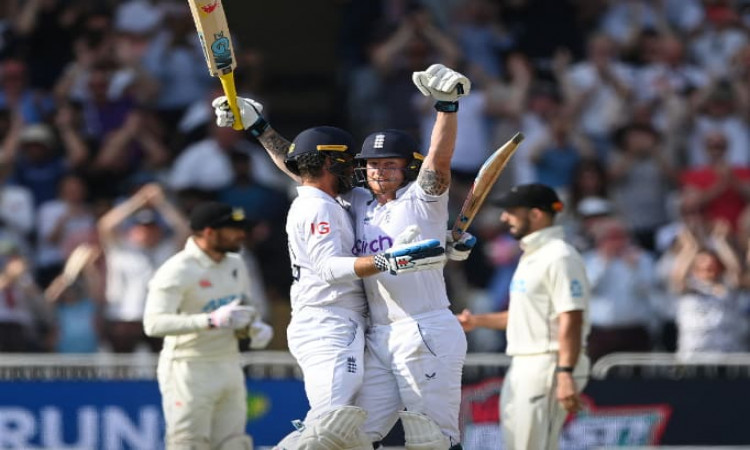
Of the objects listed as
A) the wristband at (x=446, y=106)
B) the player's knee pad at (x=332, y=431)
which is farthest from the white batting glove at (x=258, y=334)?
the wristband at (x=446, y=106)

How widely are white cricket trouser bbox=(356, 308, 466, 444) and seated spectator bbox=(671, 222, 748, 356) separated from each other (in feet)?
16.0

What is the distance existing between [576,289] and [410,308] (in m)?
1.68

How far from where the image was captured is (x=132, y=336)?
12898mm

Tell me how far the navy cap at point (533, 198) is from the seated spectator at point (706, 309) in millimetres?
3281

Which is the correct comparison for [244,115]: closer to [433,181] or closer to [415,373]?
[433,181]

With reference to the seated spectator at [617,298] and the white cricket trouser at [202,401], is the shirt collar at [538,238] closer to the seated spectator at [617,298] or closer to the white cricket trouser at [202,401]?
the white cricket trouser at [202,401]

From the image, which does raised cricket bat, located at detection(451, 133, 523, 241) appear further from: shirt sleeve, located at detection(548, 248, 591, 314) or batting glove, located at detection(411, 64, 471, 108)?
shirt sleeve, located at detection(548, 248, 591, 314)

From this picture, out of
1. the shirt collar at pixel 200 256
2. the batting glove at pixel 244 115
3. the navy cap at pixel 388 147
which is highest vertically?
the batting glove at pixel 244 115

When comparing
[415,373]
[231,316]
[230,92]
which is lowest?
[415,373]

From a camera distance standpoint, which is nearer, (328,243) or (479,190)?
(328,243)

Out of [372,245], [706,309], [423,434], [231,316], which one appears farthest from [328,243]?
[706,309]

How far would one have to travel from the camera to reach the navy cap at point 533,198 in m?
9.83

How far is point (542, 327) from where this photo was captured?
31.6 ft

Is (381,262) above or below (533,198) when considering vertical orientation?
below
